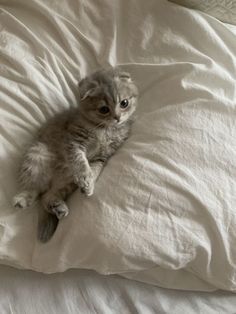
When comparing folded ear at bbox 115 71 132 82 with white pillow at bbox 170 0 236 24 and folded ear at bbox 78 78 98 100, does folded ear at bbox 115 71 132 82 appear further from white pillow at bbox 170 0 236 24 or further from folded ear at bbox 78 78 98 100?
white pillow at bbox 170 0 236 24

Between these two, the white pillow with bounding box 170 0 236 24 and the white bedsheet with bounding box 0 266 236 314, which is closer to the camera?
the white bedsheet with bounding box 0 266 236 314

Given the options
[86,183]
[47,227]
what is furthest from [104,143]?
[47,227]

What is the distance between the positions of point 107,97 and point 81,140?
0.14 metres

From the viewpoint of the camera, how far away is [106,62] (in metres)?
1.26

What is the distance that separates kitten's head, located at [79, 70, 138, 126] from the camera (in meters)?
1.14

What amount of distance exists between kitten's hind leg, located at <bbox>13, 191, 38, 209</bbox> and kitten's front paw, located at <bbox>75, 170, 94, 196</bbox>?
4.9 inches

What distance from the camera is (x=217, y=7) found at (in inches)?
49.8

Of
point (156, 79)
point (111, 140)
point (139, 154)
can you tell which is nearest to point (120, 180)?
point (139, 154)

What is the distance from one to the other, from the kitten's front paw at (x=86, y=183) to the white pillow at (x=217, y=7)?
2.05ft

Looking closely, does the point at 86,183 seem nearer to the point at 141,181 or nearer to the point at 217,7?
the point at 141,181

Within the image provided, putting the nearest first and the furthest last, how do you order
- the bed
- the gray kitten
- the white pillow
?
1. the bed
2. the gray kitten
3. the white pillow

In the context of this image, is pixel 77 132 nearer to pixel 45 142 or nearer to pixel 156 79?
pixel 45 142

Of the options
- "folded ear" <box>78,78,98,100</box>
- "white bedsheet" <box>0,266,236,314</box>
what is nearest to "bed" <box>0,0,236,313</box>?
"white bedsheet" <box>0,266,236,314</box>

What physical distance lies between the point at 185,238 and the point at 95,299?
0.84ft
